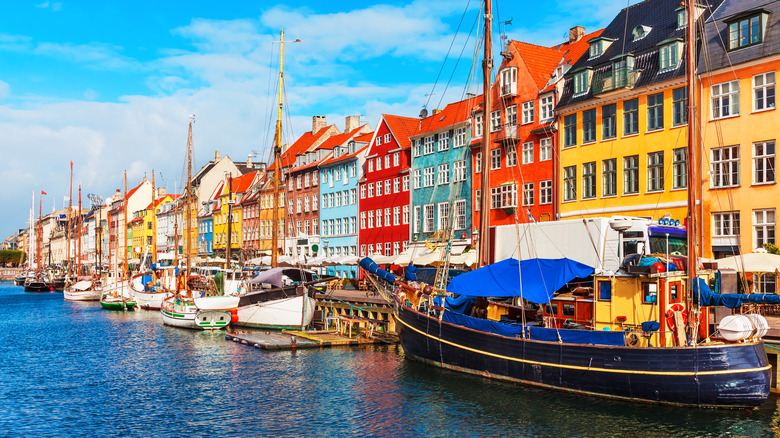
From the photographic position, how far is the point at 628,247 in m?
30.4

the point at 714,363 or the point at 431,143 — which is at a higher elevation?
the point at 431,143

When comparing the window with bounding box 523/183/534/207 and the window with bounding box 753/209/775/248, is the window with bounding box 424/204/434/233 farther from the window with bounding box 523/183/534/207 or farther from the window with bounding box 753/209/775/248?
the window with bounding box 753/209/775/248

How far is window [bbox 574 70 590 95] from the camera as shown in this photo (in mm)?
46812

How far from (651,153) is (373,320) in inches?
739

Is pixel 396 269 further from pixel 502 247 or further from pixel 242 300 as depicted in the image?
pixel 502 247

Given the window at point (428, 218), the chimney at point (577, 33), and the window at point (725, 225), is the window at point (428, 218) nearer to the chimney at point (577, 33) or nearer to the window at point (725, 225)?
the chimney at point (577, 33)

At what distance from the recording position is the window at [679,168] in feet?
133

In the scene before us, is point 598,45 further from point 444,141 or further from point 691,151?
point 691,151

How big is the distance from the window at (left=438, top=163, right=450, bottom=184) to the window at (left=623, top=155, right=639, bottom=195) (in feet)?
61.4

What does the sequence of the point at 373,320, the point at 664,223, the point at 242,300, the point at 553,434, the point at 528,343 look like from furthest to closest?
the point at 242,300 < the point at 373,320 < the point at 664,223 < the point at 528,343 < the point at 553,434

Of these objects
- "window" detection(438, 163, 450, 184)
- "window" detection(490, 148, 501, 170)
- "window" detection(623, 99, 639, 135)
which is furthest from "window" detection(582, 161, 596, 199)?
"window" detection(438, 163, 450, 184)

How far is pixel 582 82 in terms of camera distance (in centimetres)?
4716

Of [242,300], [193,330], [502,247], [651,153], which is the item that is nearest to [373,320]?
[502,247]

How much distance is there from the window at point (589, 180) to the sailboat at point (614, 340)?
16.9 m
